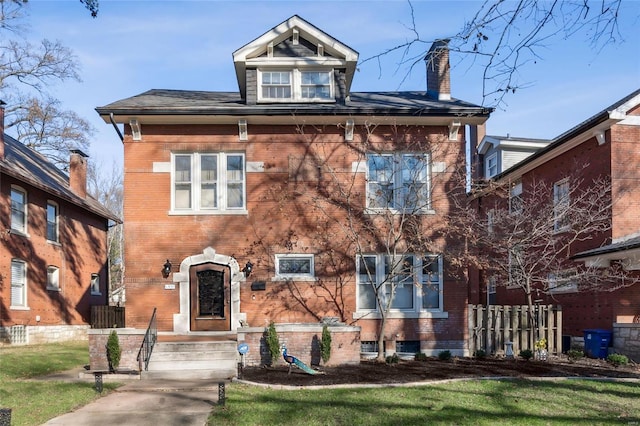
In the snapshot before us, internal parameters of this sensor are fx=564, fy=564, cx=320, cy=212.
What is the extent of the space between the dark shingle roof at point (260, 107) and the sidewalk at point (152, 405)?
24.5 feet

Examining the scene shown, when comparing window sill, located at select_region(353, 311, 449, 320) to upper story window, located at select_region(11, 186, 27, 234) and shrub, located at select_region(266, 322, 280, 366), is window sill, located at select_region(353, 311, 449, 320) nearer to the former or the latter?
shrub, located at select_region(266, 322, 280, 366)

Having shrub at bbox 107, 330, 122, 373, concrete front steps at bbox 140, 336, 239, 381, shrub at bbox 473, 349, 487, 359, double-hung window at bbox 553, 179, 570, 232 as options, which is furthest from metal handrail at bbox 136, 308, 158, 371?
double-hung window at bbox 553, 179, 570, 232

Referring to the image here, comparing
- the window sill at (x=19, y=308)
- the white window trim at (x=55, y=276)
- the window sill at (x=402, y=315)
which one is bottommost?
the window sill at (x=19, y=308)

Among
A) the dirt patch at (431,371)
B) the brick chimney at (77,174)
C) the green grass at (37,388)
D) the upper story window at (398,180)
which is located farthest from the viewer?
the brick chimney at (77,174)

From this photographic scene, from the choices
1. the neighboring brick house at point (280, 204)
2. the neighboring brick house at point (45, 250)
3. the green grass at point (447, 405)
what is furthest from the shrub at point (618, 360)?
the neighboring brick house at point (45, 250)

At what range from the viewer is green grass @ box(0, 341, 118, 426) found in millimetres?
9039

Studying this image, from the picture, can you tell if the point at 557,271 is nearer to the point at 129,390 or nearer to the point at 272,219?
the point at 272,219

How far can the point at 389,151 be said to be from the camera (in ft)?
54.2

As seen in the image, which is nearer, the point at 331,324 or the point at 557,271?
the point at 331,324

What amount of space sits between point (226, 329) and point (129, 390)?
509 centimetres

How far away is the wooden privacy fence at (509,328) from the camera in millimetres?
15445

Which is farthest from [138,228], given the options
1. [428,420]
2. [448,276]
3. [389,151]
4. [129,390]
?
[428,420]

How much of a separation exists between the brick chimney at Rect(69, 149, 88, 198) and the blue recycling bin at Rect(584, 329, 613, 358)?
76.6 ft

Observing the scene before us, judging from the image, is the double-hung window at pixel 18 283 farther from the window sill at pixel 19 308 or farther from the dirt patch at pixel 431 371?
the dirt patch at pixel 431 371
